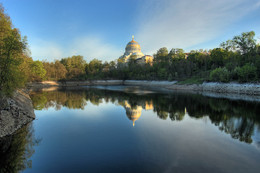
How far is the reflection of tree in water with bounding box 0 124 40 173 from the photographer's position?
5983 millimetres

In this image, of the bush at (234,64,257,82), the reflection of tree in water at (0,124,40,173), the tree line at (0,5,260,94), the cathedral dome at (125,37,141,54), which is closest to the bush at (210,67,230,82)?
the tree line at (0,5,260,94)

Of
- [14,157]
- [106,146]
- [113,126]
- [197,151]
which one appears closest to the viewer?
[14,157]

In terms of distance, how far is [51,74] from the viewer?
75062 millimetres

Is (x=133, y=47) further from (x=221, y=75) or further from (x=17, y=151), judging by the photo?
(x=17, y=151)

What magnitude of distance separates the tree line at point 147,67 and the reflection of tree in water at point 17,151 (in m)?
4.22

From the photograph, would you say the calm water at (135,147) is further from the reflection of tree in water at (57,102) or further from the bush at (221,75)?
the bush at (221,75)

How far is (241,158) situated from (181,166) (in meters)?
2.85

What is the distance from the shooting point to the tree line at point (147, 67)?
11195mm

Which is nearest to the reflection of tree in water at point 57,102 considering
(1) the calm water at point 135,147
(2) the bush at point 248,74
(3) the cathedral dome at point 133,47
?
(1) the calm water at point 135,147

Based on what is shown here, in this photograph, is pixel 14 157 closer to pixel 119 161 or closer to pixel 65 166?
pixel 65 166

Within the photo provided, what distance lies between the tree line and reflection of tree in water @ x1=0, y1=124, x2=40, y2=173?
4.22m

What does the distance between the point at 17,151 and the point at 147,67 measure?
217ft

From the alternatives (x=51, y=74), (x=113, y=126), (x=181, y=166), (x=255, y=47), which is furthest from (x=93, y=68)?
(x=181, y=166)

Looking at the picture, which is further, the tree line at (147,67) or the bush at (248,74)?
the bush at (248,74)
